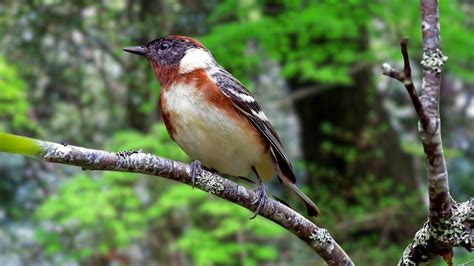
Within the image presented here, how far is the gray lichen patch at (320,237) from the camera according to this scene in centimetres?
195

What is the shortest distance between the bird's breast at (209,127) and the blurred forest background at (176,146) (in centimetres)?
279

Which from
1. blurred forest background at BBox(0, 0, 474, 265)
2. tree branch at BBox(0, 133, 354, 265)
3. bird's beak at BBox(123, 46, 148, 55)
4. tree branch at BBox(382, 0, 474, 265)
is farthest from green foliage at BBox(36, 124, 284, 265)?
tree branch at BBox(382, 0, 474, 265)

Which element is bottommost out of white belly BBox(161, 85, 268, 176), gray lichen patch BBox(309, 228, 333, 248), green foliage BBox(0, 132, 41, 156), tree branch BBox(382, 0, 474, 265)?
green foliage BBox(0, 132, 41, 156)

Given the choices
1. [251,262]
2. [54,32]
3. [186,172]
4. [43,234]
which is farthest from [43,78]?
[186,172]

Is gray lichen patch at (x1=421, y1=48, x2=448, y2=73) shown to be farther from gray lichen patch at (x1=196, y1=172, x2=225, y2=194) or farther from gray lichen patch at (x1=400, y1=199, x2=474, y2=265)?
gray lichen patch at (x1=196, y1=172, x2=225, y2=194)

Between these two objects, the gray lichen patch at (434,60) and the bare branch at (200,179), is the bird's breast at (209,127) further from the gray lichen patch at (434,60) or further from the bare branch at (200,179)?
the gray lichen patch at (434,60)

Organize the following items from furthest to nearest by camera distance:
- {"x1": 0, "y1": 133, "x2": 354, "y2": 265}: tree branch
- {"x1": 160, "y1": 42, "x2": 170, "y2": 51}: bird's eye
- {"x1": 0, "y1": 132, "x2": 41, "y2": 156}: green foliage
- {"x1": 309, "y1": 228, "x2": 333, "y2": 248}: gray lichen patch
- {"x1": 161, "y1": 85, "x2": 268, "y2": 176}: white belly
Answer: {"x1": 160, "y1": 42, "x2": 170, "y2": 51}: bird's eye, {"x1": 161, "y1": 85, "x2": 268, "y2": 176}: white belly, {"x1": 309, "y1": 228, "x2": 333, "y2": 248}: gray lichen patch, {"x1": 0, "y1": 133, "x2": 354, "y2": 265}: tree branch, {"x1": 0, "y1": 132, "x2": 41, "y2": 156}: green foliage

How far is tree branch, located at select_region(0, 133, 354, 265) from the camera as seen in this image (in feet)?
5.30

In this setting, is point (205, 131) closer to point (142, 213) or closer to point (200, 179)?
point (200, 179)

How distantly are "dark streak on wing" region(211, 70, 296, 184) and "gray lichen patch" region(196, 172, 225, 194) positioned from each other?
103 centimetres

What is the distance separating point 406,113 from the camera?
10.3 metres

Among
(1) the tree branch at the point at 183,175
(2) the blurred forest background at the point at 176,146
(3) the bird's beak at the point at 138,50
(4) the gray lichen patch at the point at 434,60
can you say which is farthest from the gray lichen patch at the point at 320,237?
(2) the blurred forest background at the point at 176,146

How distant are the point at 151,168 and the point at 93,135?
21.8 feet

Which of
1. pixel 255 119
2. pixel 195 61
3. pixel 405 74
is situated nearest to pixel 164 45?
pixel 195 61
